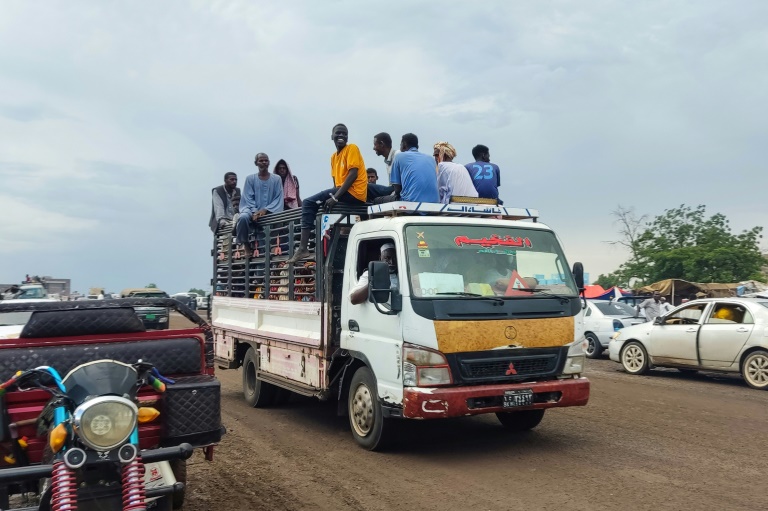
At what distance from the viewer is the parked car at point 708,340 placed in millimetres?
11820

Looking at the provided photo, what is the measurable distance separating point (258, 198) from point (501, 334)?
5.14 meters

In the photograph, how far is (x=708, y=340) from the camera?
12.5m

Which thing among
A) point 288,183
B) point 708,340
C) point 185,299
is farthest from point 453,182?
point 185,299

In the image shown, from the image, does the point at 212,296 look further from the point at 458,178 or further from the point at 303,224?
the point at 458,178

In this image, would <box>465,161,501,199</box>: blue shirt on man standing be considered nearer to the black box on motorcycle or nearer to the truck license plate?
the truck license plate

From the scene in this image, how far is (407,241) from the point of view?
6.86 metres

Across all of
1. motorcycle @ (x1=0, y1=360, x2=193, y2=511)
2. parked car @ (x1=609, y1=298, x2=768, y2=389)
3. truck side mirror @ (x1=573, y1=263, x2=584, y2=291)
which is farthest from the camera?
parked car @ (x1=609, y1=298, x2=768, y2=389)

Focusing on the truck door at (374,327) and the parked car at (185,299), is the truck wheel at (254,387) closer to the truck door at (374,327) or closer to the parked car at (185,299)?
the parked car at (185,299)

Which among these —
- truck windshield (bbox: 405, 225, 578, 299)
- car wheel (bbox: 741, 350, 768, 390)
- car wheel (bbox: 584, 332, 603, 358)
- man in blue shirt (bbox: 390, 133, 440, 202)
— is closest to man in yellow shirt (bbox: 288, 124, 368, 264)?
man in blue shirt (bbox: 390, 133, 440, 202)

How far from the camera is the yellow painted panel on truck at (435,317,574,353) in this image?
6.36 meters

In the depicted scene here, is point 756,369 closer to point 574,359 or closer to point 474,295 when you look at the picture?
point 574,359

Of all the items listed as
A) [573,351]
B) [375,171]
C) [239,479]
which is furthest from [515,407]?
[375,171]

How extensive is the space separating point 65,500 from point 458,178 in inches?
252

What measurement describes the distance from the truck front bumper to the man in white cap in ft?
3.79
